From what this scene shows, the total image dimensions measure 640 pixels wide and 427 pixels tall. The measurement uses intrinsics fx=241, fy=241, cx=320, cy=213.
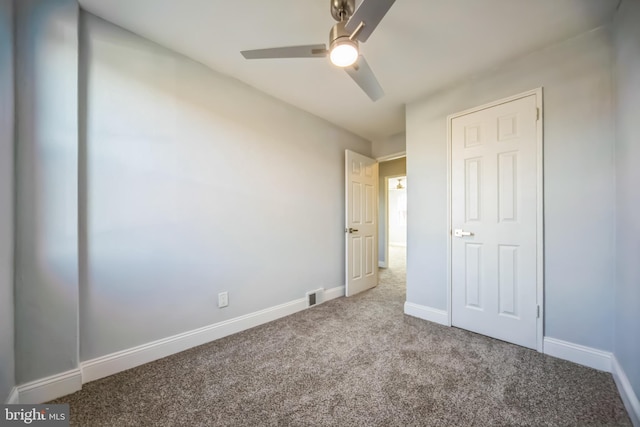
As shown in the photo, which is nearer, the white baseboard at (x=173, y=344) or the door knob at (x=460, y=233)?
the white baseboard at (x=173, y=344)

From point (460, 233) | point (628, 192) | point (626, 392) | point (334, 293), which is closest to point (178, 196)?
point (334, 293)

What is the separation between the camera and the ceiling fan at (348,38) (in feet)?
3.49

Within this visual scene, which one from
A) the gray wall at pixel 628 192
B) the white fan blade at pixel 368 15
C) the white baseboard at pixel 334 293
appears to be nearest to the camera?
the white fan blade at pixel 368 15

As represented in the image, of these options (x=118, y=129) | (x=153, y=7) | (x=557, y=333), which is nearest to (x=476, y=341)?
(x=557, y=333)

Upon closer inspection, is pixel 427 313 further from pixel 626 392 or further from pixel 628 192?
pixel 628 192

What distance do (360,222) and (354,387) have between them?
2279 mm

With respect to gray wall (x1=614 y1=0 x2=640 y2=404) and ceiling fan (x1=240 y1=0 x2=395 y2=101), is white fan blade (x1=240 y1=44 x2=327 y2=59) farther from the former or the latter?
gray wall (x1=614 y1=0 x2=640 y2=404)

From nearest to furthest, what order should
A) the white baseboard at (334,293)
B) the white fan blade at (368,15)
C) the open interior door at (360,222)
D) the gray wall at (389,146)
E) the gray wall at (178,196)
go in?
the white fan blade at (368,15), the gray wall at (178,196), the white baseboard at (334,293), the open interior door at (360,222), the gray wall at (389,146)

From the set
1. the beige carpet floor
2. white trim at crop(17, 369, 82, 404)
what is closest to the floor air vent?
the beige carpet floor

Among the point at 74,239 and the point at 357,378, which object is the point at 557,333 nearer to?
the point at 357,378

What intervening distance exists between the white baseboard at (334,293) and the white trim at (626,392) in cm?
240

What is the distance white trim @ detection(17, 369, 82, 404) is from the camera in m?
1.34

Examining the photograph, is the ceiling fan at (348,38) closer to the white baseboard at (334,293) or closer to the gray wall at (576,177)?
the gray wall at (576,177)

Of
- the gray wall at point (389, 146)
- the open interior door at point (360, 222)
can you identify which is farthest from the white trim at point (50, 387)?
the gray wall at point (389, 146)
